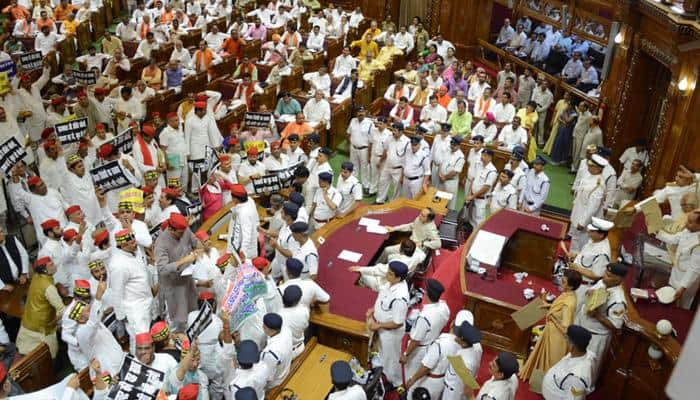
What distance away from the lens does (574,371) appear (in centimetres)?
514

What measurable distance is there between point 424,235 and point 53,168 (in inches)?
191

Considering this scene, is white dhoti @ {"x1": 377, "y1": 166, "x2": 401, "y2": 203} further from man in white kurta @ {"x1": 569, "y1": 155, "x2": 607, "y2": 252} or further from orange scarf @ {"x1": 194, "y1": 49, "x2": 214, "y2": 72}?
orange scarf @ {"x1": 194, "y1": 49, "x2": 214, "y2": 72}

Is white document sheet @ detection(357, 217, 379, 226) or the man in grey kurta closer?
the man in grey kurta

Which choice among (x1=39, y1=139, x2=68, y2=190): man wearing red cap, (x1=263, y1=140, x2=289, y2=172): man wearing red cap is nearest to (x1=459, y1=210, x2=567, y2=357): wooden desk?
(x1=263, y1=140, x2=289, y2=172): man wearing red cap

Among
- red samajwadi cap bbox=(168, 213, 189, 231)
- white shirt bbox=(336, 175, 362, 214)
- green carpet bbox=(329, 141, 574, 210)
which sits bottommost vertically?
green carpet bbox=(329, 141, 574, 210)

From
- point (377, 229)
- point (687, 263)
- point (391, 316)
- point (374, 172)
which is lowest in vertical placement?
point (374, 172)

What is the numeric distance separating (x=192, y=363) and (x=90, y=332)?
1.17 metres

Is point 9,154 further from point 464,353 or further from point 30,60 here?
point 464,353

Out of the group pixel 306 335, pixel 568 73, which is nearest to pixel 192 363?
pixel 306 335

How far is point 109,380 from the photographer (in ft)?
15.6

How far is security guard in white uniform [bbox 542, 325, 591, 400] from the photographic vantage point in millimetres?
5102

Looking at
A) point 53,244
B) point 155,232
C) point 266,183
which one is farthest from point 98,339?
point 266,183

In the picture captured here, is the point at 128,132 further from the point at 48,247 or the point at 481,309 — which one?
the point at 481,309

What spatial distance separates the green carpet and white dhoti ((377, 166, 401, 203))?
0.36 meters
